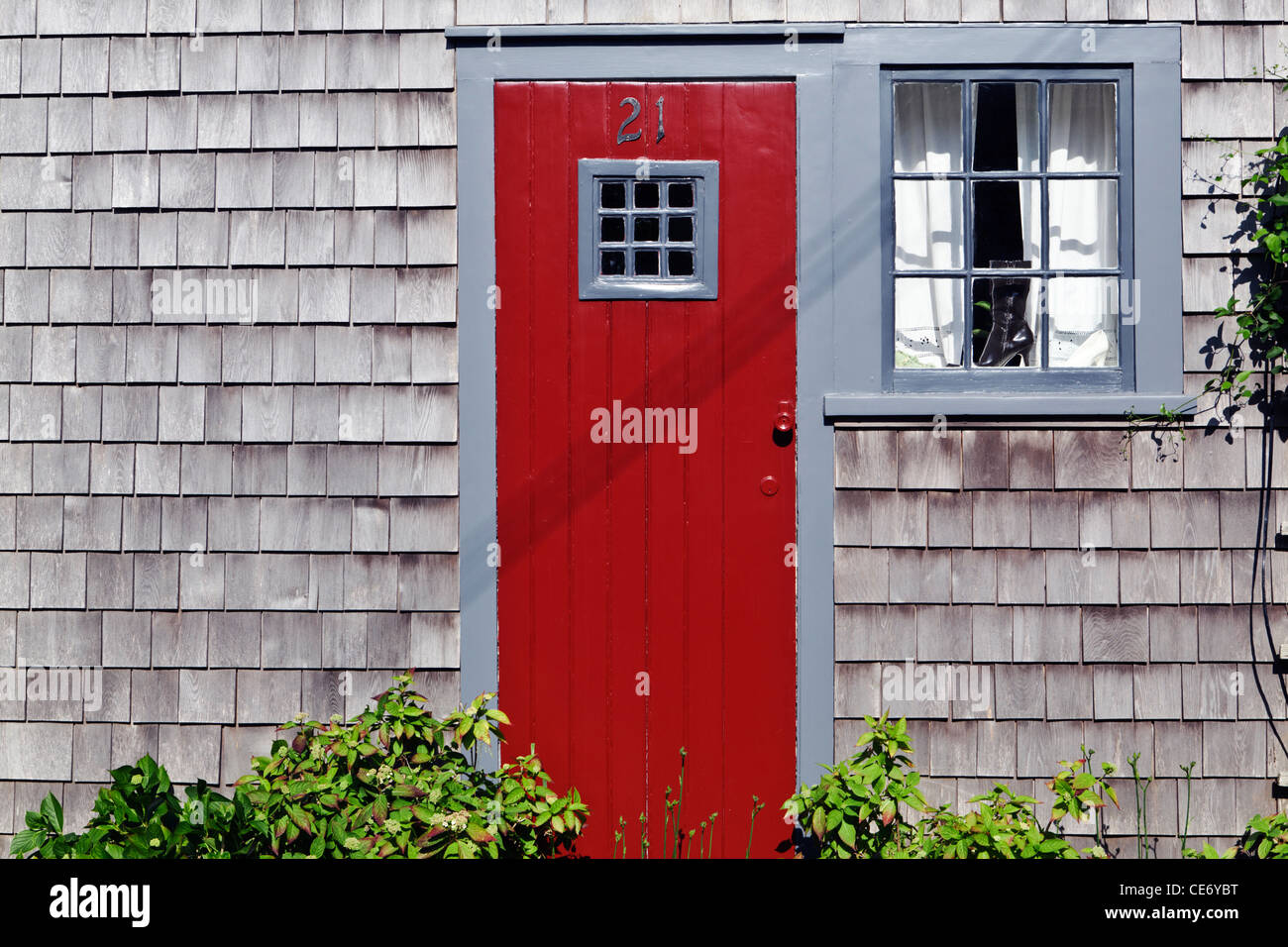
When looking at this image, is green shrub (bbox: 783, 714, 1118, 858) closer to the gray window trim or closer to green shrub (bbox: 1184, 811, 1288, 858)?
green shrub (bbox: 1184, 811, 1288, 858)

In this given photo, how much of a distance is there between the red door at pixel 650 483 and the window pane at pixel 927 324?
42 centimetres

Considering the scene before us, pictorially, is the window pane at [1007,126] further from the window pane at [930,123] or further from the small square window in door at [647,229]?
the small square window in door at [647,229]

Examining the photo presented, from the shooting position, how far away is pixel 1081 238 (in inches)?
154

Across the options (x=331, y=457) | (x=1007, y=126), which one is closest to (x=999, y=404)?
(x=1007, y=126)

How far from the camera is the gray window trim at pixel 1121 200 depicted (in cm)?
383

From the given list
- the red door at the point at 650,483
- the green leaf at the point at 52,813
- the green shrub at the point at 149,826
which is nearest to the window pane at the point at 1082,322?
the red door at the point at 650,483

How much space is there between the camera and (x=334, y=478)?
12.8ft

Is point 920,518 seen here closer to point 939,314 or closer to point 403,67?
point 939,314

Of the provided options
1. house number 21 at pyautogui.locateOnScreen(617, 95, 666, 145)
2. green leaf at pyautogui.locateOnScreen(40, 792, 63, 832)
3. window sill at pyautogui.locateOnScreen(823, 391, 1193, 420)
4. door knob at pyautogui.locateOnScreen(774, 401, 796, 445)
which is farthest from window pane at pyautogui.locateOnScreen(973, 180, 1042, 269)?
green leaf at pyautogui.locateOnScreen(40, 792, 63, 832)

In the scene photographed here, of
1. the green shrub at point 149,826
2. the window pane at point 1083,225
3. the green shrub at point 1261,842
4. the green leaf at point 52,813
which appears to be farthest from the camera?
the window pane at point 1083,225

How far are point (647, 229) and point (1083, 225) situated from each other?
1.64m

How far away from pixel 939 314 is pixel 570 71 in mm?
1661
